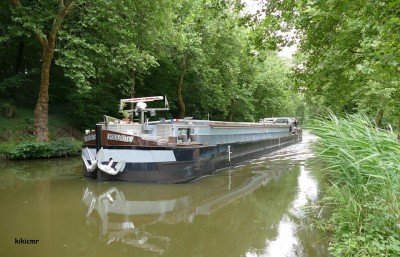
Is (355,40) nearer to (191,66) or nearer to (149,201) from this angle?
(149,201)

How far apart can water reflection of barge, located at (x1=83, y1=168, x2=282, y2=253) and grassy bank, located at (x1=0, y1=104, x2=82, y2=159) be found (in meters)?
5.59

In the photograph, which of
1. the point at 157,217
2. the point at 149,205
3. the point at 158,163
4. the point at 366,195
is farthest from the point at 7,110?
the point at 366,195

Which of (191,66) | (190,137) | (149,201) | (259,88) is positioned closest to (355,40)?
(190,137)

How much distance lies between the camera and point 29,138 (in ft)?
46.6

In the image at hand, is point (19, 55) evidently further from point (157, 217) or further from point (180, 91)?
point (157, 217)

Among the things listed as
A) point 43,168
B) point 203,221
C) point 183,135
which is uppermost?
point 183,135

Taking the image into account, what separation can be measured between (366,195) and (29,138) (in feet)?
45.2

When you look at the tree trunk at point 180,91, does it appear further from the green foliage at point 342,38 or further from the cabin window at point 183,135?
the green foliage at point 342,38

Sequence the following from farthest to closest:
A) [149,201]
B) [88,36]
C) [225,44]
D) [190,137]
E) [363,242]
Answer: [225,44], [88,36], [190,137], [149,201], [363,242]

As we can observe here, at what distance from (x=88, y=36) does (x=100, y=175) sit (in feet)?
25.4

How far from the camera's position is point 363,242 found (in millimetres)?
3895

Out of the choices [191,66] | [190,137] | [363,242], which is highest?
[191,66]

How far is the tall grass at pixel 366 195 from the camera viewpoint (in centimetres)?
374

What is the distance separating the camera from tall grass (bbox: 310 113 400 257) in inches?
147
